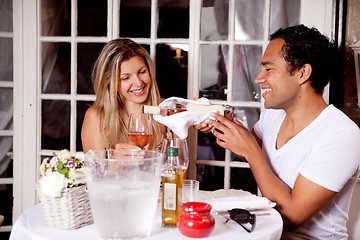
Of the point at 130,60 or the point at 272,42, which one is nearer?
the point at 272,42

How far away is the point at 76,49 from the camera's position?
9.07 feet

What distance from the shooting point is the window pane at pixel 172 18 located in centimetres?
265

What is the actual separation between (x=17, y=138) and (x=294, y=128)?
2.13 m

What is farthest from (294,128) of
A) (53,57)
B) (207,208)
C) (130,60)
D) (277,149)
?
(53,57)

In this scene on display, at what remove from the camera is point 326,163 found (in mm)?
1496

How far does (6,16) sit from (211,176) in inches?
80.8

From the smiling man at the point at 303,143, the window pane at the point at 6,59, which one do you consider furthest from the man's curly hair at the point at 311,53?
the window pane at the point at 6,59

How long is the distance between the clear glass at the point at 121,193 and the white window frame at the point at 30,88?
1.64 m

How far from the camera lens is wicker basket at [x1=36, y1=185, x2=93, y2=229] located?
1.11m

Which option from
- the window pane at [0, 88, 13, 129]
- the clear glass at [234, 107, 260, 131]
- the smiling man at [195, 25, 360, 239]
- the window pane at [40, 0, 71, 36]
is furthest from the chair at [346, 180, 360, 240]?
the window pane at [0, 88, 13, 129]

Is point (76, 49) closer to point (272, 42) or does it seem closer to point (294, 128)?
point (272, 42)

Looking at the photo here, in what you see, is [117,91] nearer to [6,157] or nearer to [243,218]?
[6,157]

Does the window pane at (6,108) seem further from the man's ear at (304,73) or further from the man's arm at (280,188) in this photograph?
the man's ear at (304,73)

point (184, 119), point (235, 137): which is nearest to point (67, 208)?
point (184, 119)
